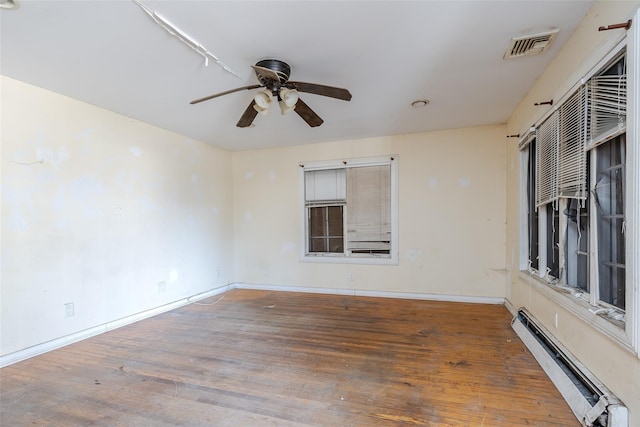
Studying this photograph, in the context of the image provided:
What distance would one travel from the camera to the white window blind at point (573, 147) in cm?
198

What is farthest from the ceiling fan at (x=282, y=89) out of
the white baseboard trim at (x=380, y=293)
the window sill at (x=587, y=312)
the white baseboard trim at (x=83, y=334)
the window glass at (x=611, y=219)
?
the white baseboard trim at (x=380, y=293)

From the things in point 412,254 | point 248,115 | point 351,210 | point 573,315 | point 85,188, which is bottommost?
point 573,315

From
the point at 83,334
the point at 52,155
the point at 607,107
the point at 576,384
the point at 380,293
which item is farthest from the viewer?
the point at 380,293

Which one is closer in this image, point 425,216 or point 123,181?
point 123,181

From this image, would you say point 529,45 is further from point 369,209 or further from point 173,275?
point 173,275

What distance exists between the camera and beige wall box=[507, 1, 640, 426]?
152cm

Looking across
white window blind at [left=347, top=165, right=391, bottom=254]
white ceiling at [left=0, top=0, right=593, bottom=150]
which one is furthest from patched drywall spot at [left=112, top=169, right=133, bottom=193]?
white window blind at [left=347, top=165, right=391, bottom=254]

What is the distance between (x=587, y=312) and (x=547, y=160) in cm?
133

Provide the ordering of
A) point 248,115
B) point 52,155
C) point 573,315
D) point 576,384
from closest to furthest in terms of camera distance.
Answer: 1. point 576,384
2. point 573,315
3. point 248,115
4. point 52,155

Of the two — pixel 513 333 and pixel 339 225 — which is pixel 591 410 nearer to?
pixel 513 333

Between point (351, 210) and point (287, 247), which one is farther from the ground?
point (351, 210)

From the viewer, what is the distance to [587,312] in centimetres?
190

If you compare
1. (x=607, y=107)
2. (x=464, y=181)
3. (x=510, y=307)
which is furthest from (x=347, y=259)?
(x=607, y=107)

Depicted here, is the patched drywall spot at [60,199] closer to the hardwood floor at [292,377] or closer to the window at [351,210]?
the hardwood floor at [292,377]
